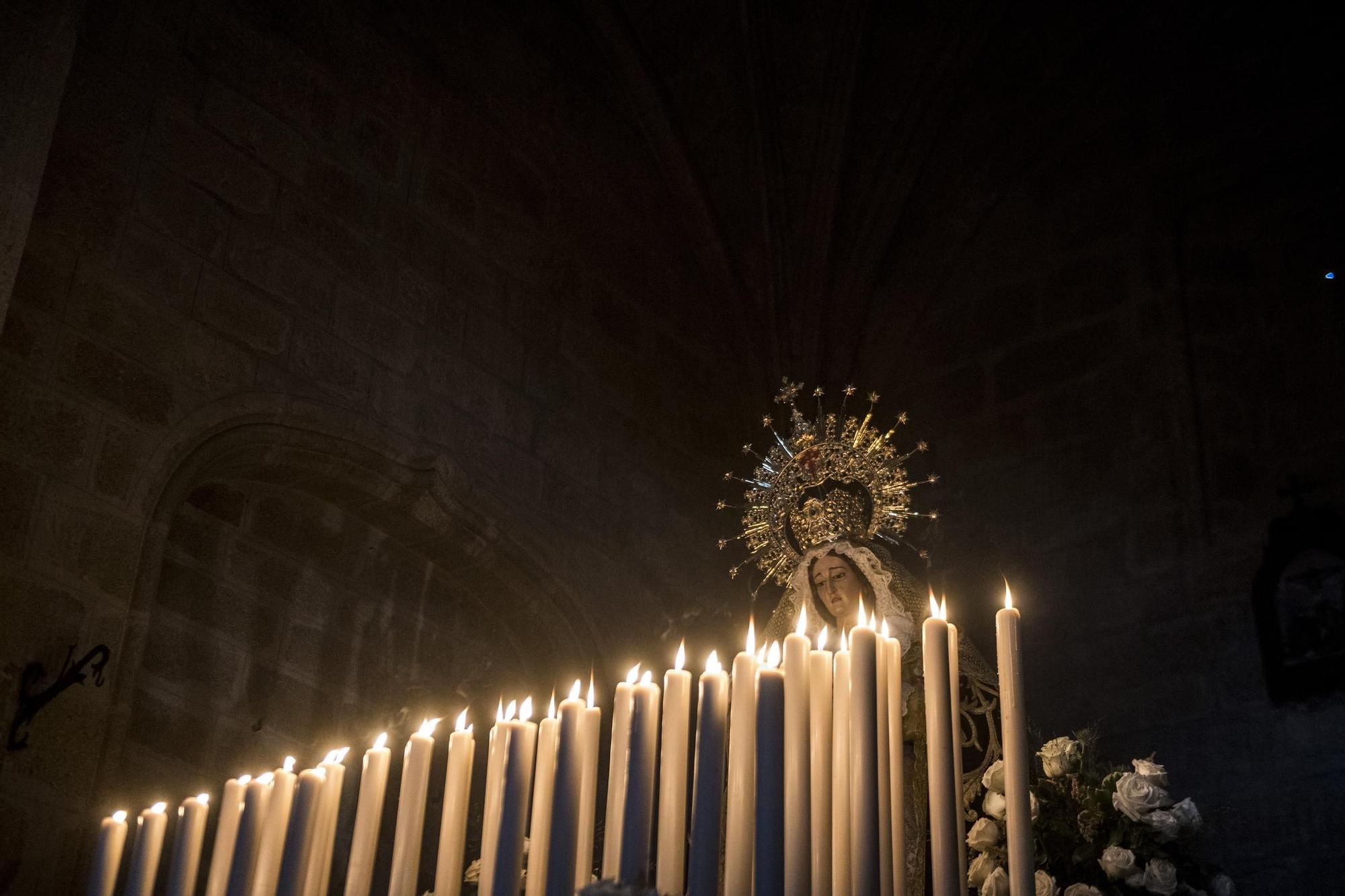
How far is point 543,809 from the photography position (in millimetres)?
3338

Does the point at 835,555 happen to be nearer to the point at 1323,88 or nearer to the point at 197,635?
the point at 197,635

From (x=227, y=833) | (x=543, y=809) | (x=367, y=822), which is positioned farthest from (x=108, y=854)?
(x=543, y=809)

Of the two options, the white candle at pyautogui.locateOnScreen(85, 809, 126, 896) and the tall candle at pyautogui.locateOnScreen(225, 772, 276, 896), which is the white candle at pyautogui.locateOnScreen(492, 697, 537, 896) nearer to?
the tall candle at pyautogui.locateOnScreen(225, 772, 276, 896)

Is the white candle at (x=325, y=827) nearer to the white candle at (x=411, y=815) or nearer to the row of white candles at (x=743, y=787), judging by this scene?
the row of white candles at (x=743, y=787)

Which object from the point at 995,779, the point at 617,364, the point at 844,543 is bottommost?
the point at 995,779

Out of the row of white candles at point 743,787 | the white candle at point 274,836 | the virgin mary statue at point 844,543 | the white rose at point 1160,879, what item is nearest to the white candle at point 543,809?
the row of white candles at point 743,787

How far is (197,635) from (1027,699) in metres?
3.90

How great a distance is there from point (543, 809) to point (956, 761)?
87 cm

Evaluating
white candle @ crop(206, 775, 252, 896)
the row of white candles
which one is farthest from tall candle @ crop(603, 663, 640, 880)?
white candle @ crop(206, 775, 252, 896)

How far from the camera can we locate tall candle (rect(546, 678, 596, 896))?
2977 mm

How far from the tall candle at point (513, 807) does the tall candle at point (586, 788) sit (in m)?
0.12

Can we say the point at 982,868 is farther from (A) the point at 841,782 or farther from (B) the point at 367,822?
(B) the point at 367,822

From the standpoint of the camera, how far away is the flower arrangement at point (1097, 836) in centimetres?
393

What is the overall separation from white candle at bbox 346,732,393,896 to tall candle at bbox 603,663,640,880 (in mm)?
563
